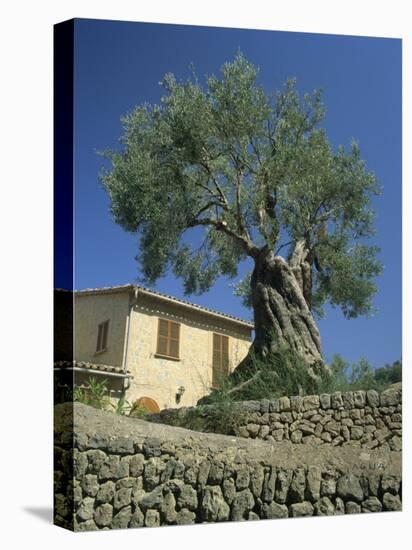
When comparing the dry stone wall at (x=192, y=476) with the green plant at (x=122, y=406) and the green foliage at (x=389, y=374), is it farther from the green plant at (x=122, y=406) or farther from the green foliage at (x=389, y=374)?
the green foliage at (x=389, y=374)

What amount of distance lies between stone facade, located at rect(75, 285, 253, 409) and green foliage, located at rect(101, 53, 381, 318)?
0.40 metres

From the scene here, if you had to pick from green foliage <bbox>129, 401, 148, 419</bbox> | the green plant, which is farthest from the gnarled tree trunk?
the green plant

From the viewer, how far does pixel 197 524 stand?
11.8 meters

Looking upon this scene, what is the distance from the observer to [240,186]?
13.5 meters

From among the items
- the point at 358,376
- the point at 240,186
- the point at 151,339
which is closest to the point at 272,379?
the point at 358,376

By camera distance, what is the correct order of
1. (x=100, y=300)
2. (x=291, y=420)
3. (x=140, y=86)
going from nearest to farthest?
(x=100, y=300) < (x=140, y=86) < (x=291, y=420)

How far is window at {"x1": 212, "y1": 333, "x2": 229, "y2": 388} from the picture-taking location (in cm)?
1277

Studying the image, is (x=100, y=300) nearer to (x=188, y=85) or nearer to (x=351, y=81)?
(x=188, y=85)

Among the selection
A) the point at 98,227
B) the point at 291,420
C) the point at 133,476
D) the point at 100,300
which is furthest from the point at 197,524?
the point at 98,227

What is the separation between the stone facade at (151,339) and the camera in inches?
443

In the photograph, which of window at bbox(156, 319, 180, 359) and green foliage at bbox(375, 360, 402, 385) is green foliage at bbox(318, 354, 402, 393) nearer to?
green foliage at bbox(375, 360, 402, 385)

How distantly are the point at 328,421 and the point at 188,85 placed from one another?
16.5ft

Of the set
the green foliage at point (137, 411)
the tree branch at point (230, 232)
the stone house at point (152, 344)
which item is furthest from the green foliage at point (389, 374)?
the green foliage at point (137, 411)

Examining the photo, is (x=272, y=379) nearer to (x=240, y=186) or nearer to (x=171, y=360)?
(x=171, y=360)
